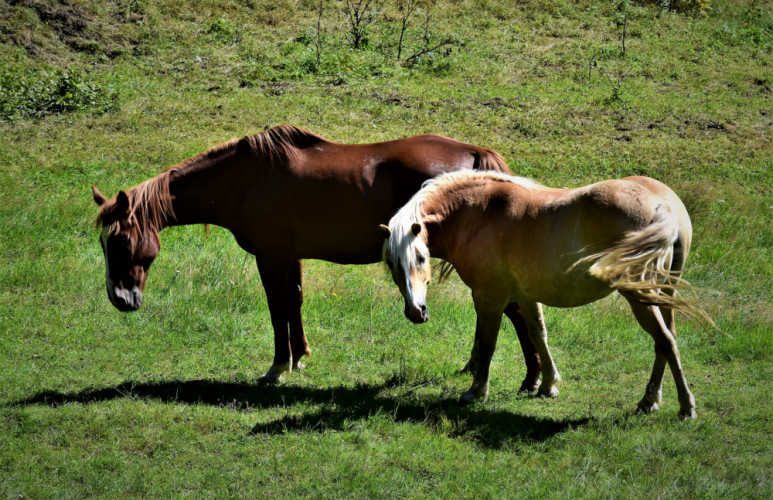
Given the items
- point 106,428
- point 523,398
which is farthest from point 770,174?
point 106,428

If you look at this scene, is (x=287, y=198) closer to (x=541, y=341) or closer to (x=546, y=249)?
(x=546, y=249)

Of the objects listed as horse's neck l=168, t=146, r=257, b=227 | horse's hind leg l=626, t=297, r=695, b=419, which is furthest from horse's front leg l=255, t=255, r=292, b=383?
horse's hind leg l=626, t=297, r=695, b=419

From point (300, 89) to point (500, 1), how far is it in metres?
7.37

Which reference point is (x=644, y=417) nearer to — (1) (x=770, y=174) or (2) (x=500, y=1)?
(1) (x=770, y=174)

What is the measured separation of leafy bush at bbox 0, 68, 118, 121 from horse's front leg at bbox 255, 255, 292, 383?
9.49m

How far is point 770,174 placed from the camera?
12.8 metres

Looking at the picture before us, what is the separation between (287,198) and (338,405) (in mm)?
1915

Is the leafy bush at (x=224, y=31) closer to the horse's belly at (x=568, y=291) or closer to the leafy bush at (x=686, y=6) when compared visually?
the leafy bush at (x=686, y=6)

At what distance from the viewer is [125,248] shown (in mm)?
6129

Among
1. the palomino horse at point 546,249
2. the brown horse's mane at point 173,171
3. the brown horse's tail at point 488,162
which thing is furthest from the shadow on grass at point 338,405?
the brown horse's tail at point 488,162

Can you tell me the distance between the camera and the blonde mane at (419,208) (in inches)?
205

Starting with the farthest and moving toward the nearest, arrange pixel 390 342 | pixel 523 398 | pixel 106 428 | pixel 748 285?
1. pixel 748 285
2. pixel 390 342
3. pixel 523 398
4. pixel 106 428

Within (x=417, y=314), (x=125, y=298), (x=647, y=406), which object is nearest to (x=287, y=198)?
(x=125, y=298)

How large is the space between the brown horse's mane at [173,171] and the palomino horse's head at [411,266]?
1708 mm
